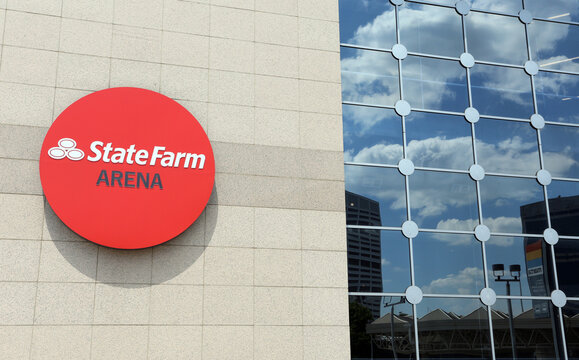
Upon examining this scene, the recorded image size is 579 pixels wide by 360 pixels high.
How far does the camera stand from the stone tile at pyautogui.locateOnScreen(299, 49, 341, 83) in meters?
13.6

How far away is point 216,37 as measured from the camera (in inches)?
519

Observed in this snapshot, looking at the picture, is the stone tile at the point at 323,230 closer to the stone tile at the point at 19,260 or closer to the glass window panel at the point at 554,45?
the stone tile at the point at 19,260

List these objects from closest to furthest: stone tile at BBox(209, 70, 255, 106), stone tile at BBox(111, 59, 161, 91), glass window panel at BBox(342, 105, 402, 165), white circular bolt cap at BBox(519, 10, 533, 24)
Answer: stone tile at BBox(111, 59, 161, 91), stone tile at BBox(209, 70, 255, 106), glass window panel at BBox(342, 105, 402, 165), white circular bolt cap at BBox(519, 10, 533, 24)

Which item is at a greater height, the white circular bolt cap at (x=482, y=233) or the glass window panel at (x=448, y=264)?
the white circular bolt cap at (x=482, y=233)

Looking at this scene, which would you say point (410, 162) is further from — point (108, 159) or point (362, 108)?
point (108, 159)

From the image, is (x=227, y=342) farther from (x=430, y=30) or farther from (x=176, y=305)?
(x=430, y=30)

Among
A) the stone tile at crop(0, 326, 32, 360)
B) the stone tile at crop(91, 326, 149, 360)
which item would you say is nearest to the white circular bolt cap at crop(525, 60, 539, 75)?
the stone tile at crop(91, 326, 149, 360)

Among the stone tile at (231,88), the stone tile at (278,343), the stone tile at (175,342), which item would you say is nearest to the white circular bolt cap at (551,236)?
the stone tile at (278,343)

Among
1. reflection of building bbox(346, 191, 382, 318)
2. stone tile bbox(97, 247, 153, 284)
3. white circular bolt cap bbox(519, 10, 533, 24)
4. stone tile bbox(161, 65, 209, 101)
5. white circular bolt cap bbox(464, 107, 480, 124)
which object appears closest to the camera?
stone tile bbox(97, 247, 153, 284)

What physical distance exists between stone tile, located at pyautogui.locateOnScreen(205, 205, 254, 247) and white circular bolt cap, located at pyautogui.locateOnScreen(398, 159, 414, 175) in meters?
3.70

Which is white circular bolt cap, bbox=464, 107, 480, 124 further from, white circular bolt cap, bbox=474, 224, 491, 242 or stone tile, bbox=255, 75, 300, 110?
stone tile, bbox=255, 75, 300, 110

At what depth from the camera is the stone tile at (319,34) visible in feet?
45.3

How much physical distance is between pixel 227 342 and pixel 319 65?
243 inches

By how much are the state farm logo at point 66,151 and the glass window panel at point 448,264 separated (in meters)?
7.13
